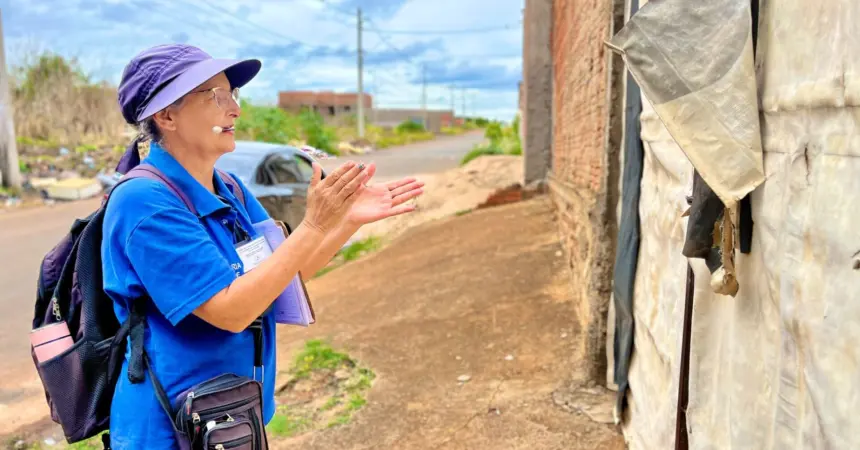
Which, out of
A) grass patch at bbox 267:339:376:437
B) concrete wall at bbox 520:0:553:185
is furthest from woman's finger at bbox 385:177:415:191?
concrete wall at bbox 520:0:553:185

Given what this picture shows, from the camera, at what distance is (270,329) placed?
2031mm

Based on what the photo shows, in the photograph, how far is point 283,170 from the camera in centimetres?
842

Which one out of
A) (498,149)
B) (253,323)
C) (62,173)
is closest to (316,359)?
(253,323)

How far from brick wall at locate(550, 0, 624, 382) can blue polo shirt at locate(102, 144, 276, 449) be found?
2451 millimetres

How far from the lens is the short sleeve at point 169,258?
63.1 inches

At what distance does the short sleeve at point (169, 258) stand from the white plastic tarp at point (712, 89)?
1.23 m

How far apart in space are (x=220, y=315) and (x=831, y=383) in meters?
1.37

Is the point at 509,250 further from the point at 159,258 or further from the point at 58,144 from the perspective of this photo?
the point at 58,144

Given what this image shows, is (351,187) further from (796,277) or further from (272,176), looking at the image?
(272,176)

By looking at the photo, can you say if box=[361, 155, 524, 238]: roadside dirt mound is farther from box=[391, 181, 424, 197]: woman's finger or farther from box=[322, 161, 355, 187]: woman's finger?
box=[322, 161, 355, 187]: woman's finger

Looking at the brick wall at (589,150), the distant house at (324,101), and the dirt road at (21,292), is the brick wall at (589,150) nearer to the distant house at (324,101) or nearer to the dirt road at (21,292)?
the dirt road at (21,292)

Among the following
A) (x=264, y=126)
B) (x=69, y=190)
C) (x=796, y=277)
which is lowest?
(x=69, y=190)

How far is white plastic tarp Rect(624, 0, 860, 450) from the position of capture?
1.21 meters

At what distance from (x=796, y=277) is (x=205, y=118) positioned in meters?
1.55
